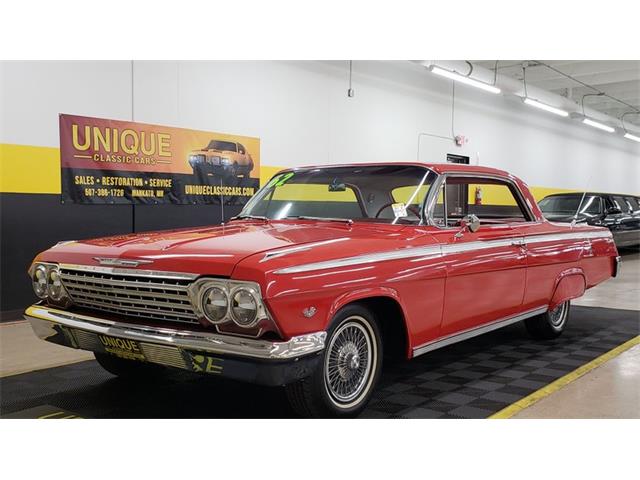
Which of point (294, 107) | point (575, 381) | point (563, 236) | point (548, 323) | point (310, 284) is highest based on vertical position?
point (294, 107)

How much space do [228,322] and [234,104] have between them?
248 inches

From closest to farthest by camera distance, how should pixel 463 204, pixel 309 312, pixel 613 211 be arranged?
pixel 309 312 → pixel 463 204 → pixel 613 211

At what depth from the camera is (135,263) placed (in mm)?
2902

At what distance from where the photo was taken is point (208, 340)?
8.72ft

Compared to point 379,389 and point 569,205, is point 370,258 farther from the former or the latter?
point 569,205

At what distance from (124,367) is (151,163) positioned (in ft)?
13.0

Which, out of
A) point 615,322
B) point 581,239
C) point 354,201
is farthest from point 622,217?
point 354,201

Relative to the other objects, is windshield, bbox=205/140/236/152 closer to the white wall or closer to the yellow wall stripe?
the white wall

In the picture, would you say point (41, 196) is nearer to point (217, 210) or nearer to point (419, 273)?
point (217, 210)

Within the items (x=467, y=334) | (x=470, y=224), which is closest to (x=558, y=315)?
(x=467, y=334)

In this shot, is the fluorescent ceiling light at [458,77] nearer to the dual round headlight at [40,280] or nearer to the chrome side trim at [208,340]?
the dual round headlight at [40,280]

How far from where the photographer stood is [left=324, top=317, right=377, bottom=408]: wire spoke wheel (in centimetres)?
305

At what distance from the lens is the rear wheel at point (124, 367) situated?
12.9 ft

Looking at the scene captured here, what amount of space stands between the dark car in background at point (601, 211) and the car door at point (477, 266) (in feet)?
24.0
